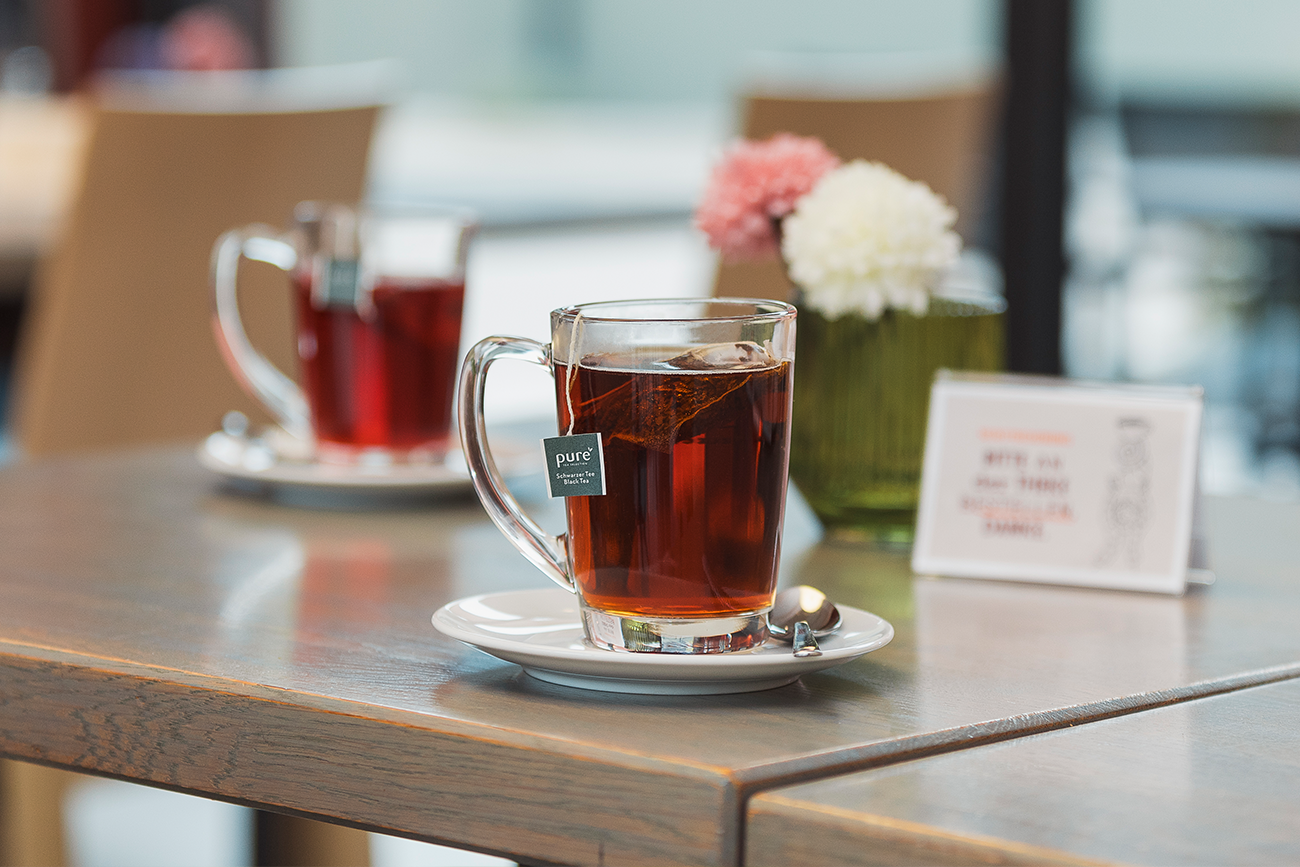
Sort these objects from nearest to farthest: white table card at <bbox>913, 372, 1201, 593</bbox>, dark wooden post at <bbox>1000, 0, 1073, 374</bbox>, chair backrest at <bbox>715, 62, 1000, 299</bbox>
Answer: white table card at <bbox>913, 372, 1201, 593</bbox> < chair backrest at <bbox>715, 62, 1000, 299</bbox> < dark wooden post at <bbox>1000, 0, 1073, 374</bbox>

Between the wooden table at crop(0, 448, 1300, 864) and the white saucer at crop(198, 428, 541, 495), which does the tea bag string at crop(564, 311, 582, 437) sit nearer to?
the wooden table at crop(0, 448, 1300, 864)

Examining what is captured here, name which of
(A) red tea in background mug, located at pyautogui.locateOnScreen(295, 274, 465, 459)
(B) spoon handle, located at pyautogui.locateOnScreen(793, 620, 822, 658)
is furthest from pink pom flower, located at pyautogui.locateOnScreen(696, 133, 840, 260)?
(B) spoon handle, located at pyautogui.locateOnScreen(793, 620, 822, 658)

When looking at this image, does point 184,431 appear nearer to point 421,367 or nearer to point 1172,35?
point 421,367

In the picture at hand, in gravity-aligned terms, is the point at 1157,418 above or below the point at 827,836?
above

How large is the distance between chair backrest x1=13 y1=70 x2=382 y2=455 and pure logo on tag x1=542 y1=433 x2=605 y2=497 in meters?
1.33

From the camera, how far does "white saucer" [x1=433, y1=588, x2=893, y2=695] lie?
591 mm

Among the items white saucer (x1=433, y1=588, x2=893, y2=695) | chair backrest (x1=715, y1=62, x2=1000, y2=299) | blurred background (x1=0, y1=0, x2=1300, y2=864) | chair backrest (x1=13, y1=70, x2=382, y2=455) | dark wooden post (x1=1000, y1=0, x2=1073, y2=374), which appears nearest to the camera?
white saucer (x1=433, y1=588, x2=893, y2=695)

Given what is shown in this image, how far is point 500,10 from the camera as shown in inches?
182

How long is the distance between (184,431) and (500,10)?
2901mm

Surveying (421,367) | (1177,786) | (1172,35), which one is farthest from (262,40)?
(1177,786)

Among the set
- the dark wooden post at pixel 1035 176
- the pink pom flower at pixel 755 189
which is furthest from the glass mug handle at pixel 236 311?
the dark wooden post at pixel 1035 176

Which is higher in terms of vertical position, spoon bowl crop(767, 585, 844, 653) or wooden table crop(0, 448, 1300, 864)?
spoon bowl crop(767, 585, 844, 653)

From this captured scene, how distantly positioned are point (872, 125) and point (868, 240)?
1.34m

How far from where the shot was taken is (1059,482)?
87cm
